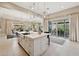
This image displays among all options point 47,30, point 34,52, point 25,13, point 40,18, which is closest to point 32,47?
point 34,52

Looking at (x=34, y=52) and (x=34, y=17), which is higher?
(x=34, y=17)

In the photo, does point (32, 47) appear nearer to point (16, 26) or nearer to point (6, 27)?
point (16, 26)

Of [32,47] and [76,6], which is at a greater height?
[76,6]

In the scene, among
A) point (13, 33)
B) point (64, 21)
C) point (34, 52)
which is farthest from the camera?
point (13, 33)

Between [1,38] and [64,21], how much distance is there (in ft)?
7.14

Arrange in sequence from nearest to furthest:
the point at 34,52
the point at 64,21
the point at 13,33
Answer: the point at 34,52, the point at 64,21, the point at 13,33

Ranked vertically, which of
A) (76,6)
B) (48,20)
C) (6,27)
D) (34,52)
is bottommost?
(34,52)

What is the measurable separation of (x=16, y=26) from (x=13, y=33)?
374 millimetres

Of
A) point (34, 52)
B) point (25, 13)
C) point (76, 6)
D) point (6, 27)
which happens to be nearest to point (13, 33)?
point (6, 27)

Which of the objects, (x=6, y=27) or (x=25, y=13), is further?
(x=25, y=13)

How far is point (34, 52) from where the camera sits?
2.83 m

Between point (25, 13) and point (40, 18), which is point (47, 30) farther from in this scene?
point (25, 13)

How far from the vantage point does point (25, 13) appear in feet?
11.4

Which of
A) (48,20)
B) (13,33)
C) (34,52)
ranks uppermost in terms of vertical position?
(48,20)
